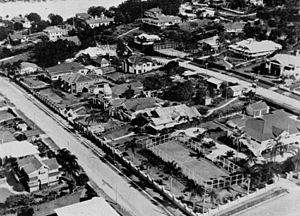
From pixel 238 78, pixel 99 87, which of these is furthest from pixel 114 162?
pixel 238 78

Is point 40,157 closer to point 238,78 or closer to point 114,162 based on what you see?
point 114,162

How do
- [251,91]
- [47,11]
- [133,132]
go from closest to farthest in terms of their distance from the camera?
1. [133,132]
2. [251,91]
3. [47,11]

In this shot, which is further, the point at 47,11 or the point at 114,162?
the point at 47,11

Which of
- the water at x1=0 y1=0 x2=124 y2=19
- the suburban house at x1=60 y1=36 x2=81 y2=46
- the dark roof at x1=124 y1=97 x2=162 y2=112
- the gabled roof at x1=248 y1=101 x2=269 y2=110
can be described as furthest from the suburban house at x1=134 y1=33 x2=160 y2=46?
the gabled roof at x1=248 y1=101 x2=269 y2=110

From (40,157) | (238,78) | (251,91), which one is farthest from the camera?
(238,78)

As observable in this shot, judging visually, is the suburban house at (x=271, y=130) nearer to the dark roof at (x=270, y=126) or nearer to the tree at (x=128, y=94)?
the dark roof at (x=270, y=126)
